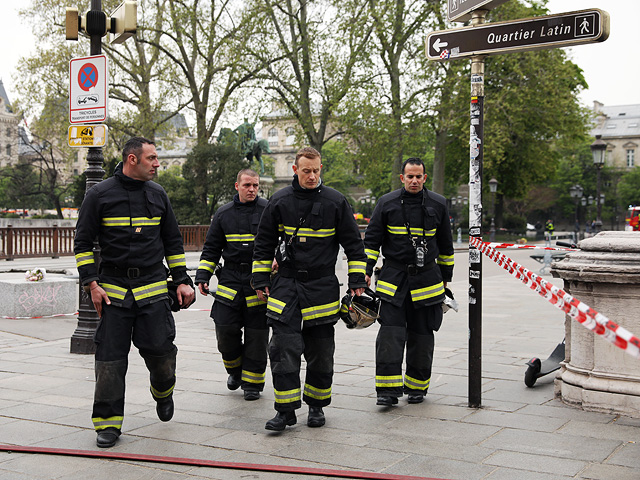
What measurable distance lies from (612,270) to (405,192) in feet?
5.40

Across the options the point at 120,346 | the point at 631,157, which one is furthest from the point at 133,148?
A: the point at 631,157

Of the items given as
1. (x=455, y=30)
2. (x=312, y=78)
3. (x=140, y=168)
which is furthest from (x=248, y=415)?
(x=312, y=78)

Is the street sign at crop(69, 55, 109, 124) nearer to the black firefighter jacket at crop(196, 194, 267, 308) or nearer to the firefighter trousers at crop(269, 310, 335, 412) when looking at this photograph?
the black firefighter jacket at crop(196, 194, 267, 308)

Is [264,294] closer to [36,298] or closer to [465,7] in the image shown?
[465,7]

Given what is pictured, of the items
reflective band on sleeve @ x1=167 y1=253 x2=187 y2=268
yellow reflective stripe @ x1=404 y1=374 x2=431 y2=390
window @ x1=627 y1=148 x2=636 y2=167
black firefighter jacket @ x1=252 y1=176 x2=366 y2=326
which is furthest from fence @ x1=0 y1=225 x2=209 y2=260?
window @ x1=627 y1=148 x2=636 y2=167

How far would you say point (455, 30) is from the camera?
19.2ft

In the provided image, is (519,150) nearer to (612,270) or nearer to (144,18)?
(144,18)

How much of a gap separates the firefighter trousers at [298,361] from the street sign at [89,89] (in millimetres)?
4090

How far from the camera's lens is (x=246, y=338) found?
6.34 m

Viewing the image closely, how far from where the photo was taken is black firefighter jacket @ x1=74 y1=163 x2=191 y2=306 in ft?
16.6

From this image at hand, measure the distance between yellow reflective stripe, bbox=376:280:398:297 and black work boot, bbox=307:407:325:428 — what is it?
1.06 m

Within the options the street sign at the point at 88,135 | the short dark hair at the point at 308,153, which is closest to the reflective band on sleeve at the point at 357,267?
the short dark hair at the point at 308,153

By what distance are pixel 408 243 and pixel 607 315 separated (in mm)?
1536

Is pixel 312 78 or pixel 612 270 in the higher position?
pixel 312 78
